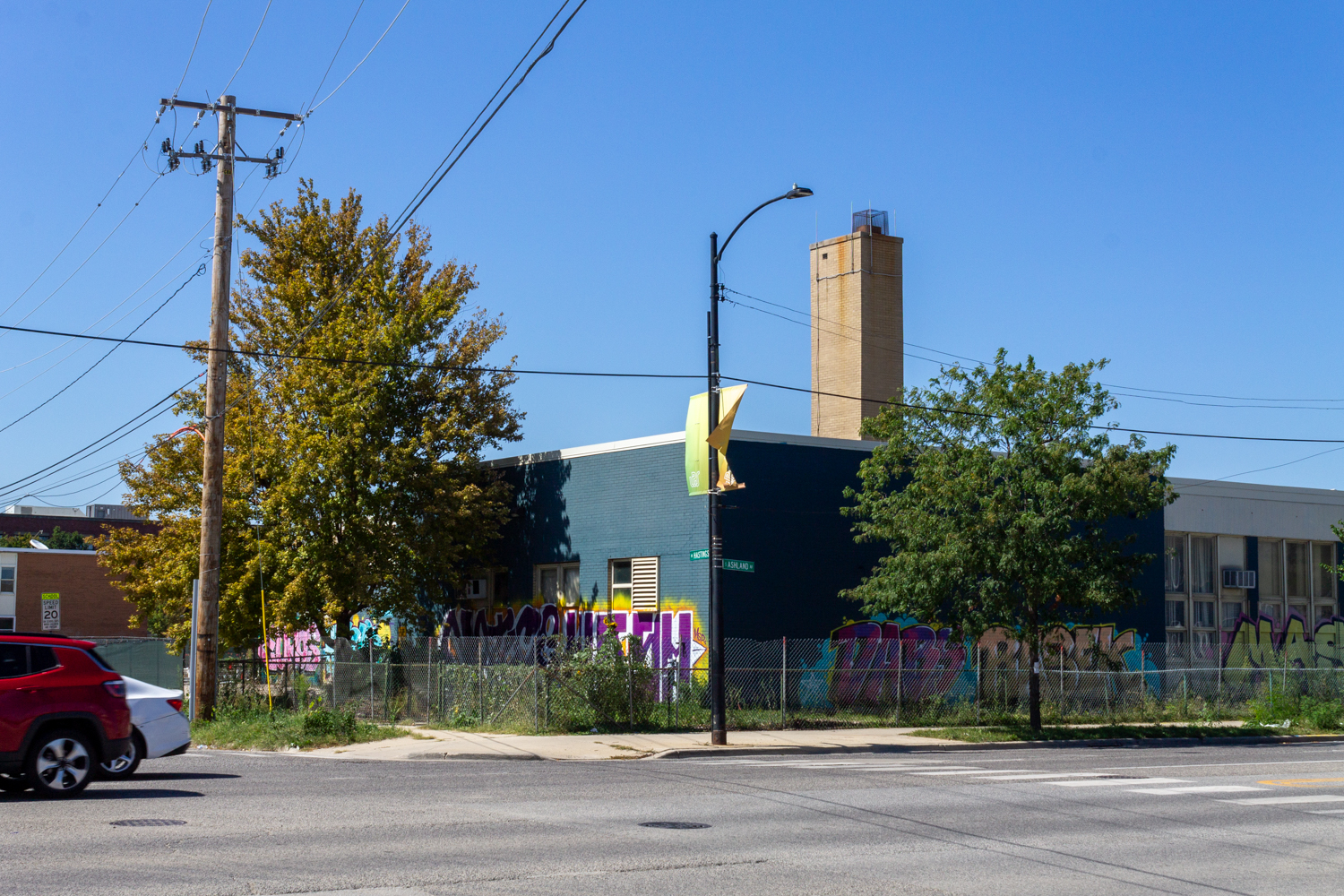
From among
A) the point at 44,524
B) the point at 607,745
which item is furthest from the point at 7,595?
the point at 607,745

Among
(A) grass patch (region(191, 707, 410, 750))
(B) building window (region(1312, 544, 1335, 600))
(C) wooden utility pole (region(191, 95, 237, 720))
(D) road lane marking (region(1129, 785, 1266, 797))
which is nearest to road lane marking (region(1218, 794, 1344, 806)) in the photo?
(D) road lane marking (region(1129, 785, 1266, 797))

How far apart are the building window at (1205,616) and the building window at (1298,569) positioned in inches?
134

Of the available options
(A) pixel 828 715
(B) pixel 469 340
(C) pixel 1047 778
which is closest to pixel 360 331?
(B) pixel 469 340

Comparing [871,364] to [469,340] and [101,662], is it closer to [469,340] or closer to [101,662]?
[469,340]

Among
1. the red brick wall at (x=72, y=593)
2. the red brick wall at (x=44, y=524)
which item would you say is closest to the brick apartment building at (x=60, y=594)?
the red brick wall at (x=72, y=593)

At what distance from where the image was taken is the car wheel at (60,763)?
43.0 ft

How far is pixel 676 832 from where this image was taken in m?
11.5

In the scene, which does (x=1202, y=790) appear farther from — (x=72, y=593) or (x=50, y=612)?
(x=72, y=593)

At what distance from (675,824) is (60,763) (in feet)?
21.0

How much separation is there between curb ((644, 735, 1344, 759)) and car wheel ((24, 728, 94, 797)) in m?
9.34

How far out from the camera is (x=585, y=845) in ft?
34.8

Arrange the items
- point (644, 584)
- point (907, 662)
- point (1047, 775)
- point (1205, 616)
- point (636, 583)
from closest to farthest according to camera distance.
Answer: point (1047, 775) → point (644, 584) → point (636, 583) → point (907, 662) → point (1205, 616)

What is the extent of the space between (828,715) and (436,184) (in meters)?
14.1

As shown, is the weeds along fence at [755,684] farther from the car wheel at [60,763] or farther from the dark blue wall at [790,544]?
the car wheel at [60,763]
